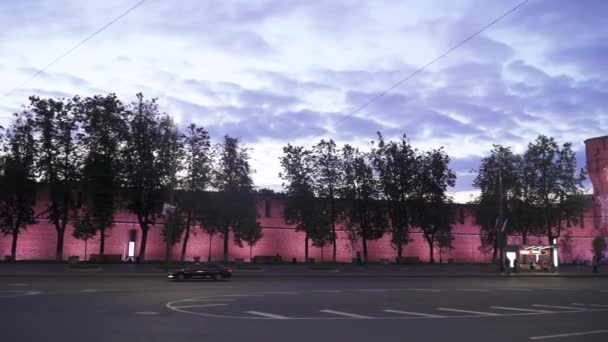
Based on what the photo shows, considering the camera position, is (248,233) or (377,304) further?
(248,233)

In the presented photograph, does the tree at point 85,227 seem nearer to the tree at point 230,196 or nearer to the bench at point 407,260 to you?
the tree at point 230,196

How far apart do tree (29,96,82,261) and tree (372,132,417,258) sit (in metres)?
34.8

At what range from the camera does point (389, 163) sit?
69.2 meters

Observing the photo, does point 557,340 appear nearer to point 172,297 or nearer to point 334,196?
point 172,297

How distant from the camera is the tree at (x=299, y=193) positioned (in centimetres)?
6322

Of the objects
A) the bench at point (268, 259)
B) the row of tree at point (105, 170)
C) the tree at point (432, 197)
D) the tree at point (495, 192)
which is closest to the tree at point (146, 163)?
the row of tree at point (105, 170)

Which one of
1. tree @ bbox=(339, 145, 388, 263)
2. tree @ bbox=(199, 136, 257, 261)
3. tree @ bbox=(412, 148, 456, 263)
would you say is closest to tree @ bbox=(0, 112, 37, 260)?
tree @ bbox=(199, 136, 257, 261)

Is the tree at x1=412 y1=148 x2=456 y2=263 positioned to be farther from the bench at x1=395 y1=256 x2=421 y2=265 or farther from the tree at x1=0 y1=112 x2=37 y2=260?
the tree at x1=0 y1=112 x2=37 y2=260

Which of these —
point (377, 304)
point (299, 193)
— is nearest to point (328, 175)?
point (299, 193)

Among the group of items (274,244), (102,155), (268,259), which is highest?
(102,155)

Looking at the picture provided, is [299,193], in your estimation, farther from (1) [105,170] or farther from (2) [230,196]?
(1) [105,170]

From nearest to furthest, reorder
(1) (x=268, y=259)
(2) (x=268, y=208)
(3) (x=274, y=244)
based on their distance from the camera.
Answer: (1) (x=268, y=259) → (3) (x=274, y=244) → (2) (x=268, y=208)

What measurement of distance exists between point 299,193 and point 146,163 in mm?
17842

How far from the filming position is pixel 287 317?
1631 cm
